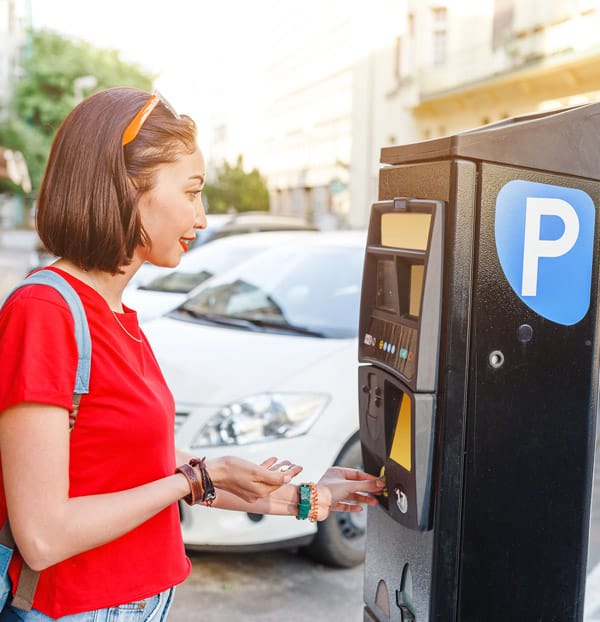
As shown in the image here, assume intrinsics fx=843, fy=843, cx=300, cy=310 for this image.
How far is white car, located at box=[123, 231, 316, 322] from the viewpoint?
6.04 m

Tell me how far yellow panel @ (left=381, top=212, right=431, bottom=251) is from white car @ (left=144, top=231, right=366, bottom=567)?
1656 mm

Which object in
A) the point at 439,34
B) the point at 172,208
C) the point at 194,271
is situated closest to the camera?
the point at 172,208

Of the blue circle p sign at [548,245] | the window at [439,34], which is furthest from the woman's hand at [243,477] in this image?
the window at [439,34]

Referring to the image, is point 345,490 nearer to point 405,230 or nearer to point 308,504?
point 308,504

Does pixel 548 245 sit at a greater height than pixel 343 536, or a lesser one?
greater

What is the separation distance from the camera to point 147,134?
1535 mm

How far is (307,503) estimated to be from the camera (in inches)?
73.4

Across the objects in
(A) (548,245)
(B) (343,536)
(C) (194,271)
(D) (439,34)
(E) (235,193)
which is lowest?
(B) (343,536)

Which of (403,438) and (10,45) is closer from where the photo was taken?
(403,438)

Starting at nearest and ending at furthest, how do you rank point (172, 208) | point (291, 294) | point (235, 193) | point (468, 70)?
1. point (172, 208)
2. point (291, 294)
3. point (468, 70)
4. point (235, 193)

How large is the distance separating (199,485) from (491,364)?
2.26ft

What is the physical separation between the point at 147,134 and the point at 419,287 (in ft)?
2.27

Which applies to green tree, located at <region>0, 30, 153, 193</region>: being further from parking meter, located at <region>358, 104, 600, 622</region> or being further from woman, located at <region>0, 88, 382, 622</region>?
woman, located at <region>0, 88, 382, 622</region>

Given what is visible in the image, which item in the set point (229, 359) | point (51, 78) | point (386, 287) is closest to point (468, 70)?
point (229, 359)
